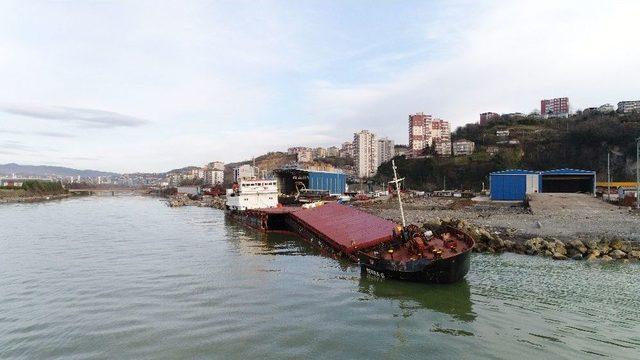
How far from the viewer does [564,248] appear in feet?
72.2

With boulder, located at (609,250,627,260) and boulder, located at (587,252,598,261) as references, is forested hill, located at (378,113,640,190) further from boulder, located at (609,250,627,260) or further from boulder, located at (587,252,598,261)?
boulder, located at (587,252,598,261)

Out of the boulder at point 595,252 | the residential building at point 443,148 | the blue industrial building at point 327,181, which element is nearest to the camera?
the boulder at point 595,252

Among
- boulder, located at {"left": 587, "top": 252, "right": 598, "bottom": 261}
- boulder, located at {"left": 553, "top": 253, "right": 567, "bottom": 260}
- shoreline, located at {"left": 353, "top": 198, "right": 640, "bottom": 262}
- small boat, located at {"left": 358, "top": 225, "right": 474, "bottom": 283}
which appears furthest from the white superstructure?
boulder, located at {"left": 587, "top": 252, "right": 598, "bottom": 261}

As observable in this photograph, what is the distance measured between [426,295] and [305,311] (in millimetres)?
4426

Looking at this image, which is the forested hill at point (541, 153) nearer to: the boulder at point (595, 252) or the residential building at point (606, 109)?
the residential building at point (606, 109)

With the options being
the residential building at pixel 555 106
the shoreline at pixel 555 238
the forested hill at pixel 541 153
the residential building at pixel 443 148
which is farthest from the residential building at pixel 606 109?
the shoreline at pixel 555 238

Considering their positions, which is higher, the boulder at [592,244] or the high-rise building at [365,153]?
the high-rise building at [365,153]

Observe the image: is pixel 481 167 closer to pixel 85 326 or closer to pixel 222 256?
pixel 222 256

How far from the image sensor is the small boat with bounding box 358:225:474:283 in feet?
50.6

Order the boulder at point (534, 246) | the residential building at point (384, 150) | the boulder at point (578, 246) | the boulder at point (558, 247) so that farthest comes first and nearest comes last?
the residential building at point (384, 150)
the boulder at point (534, 246)
the boulder at point (558, 247)
the boulder at point (578, 246)

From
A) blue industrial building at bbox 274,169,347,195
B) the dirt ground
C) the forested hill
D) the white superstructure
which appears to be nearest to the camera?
the dirt ground

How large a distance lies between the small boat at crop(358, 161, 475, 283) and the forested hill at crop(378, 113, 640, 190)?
86268 mm

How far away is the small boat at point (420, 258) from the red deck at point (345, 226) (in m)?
1.96

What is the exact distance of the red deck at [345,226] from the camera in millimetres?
20769
